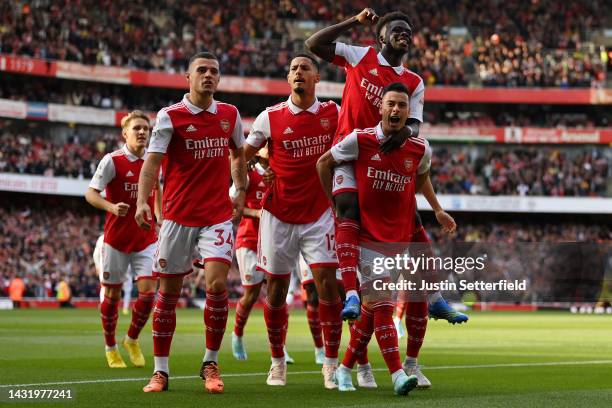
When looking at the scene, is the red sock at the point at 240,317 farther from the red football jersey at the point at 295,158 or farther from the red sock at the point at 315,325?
the red football jersey at the point at 295,158

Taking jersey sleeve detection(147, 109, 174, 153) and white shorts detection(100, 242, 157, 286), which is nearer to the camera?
jersey sleeve detection(147, 109, 174, 153)

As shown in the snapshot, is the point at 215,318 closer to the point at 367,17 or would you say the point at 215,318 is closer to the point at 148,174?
the point at 148,174

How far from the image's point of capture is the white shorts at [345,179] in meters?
8.79

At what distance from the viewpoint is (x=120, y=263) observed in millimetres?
12133

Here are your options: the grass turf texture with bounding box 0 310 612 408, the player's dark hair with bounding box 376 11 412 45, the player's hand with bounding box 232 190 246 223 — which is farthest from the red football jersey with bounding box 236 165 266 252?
the player's dark hair with bounding box 376 11 412 45

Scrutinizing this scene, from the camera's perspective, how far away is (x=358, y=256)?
864 cm

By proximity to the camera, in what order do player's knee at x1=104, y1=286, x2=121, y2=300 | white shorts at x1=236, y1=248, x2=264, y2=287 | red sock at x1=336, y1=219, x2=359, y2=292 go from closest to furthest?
red sock at x1=336, y1=219, x2=359, y2=292
player's knee at x1=104, y1=286, x2=121, y2=300
white shorts at x1=236, y1=248, x2=264, y2=287

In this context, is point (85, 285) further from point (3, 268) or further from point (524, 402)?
point (524, 402)

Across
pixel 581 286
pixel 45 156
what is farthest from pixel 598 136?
pixel 581 286

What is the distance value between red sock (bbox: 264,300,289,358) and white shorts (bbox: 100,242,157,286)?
2.45 m

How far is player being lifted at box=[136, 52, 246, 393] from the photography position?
900cm

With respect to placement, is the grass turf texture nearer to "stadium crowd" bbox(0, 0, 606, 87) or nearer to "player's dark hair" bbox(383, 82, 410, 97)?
"player's dark hair" bbox(383, 82, 410, 97)

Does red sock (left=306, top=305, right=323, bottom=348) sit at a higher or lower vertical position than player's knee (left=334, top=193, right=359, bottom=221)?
lower

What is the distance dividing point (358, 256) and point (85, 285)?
32913 mm
